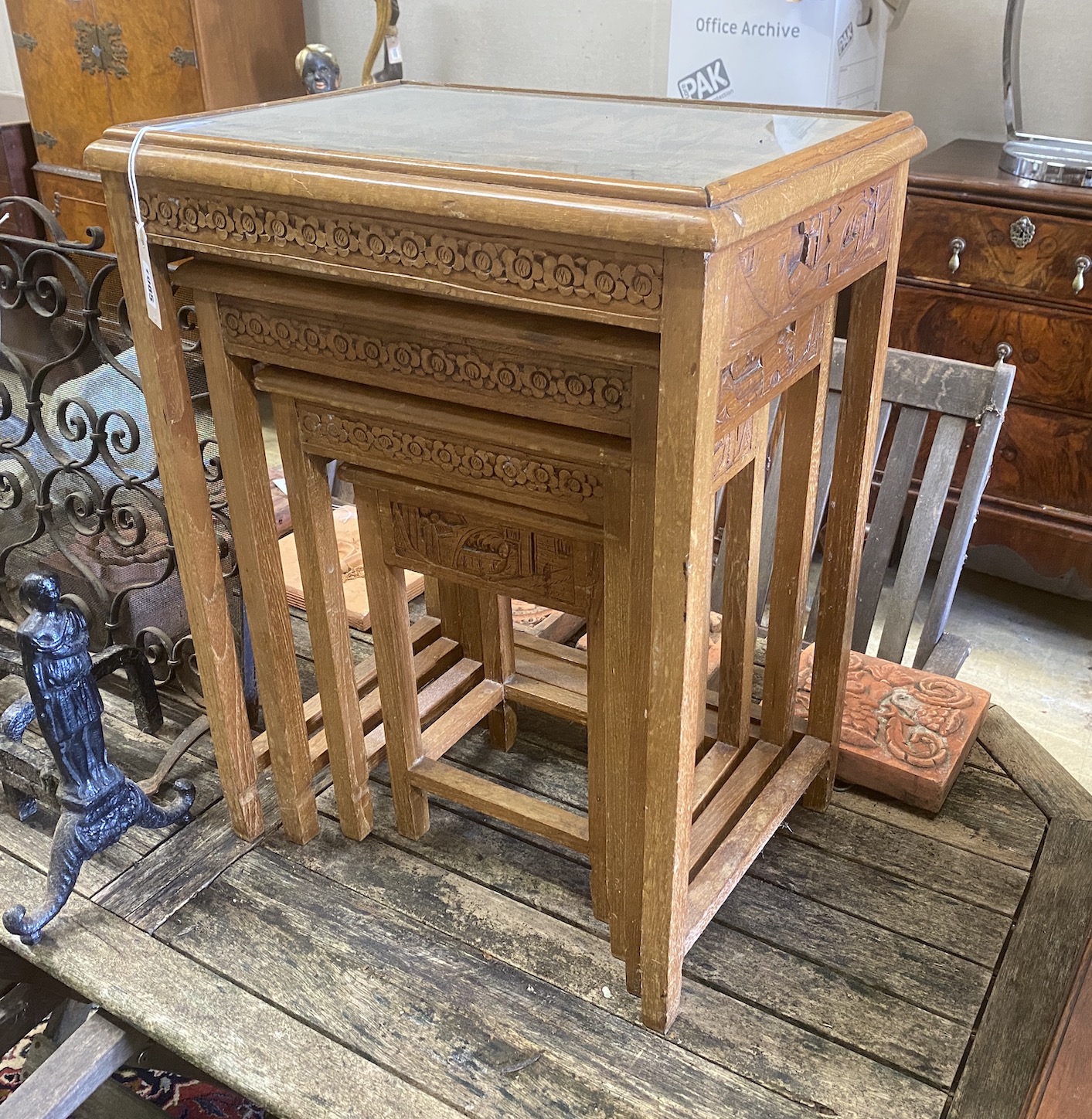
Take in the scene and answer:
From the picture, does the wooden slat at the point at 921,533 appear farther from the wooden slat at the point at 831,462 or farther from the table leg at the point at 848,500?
the table leg at the point at 848,500

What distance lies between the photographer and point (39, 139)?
11.5ft

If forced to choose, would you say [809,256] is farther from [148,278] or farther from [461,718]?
[461,718]

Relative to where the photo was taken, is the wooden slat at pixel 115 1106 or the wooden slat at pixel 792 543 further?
the wooden slat at pixel 115 1106

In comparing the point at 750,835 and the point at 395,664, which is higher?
the point at 395,664

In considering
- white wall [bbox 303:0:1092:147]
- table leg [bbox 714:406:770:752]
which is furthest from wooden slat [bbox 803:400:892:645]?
white wall [bbox 303:0:1092:147]

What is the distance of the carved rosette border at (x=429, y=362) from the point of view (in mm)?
949

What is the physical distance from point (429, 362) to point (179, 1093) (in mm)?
1686

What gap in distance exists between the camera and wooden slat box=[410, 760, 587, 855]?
1.30 m

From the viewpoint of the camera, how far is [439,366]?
102cm

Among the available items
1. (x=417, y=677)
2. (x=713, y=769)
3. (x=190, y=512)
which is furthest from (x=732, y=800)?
(x=190, y=512)

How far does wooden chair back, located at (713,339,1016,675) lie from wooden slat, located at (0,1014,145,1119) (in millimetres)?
1007

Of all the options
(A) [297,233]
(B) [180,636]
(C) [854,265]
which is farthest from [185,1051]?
(C) [854,265]

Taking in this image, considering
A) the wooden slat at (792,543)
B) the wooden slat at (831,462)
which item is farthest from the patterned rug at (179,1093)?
the wooden slat at (831,462)

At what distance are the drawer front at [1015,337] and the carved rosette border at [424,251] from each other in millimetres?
1790
